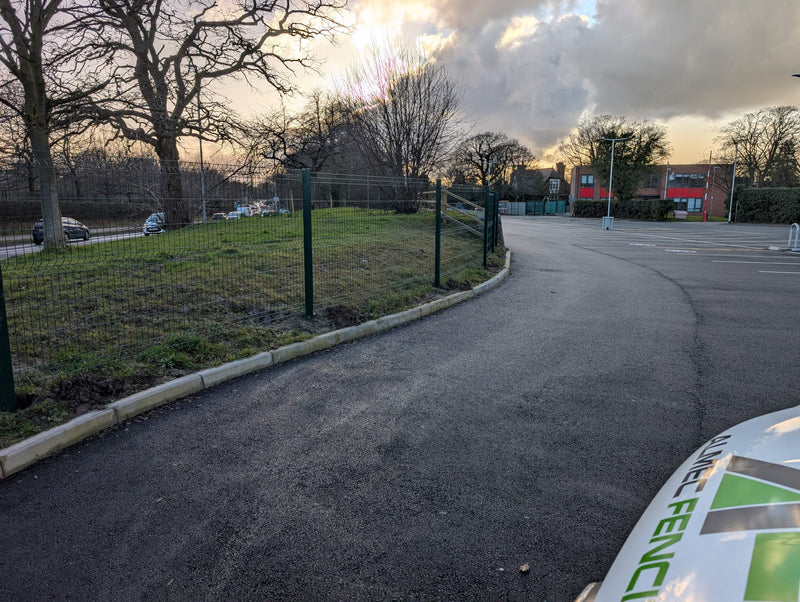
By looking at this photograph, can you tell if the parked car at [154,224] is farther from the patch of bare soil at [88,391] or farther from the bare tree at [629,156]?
the bare tree at [629,156]

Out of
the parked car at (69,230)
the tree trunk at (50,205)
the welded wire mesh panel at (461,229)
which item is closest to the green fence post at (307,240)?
the parked car at (69,230)

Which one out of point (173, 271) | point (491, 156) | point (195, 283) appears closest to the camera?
point (173, 271)

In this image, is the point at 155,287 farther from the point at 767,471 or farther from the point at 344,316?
the point at 767,471

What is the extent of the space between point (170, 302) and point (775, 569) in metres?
6.19

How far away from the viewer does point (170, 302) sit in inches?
239

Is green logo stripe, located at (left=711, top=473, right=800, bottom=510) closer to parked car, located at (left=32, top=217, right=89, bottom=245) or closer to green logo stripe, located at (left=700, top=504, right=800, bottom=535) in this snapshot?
green logo stripe, located at (left=700, top=504, right=800, bottom=535)

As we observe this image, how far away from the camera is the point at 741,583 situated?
1303 mm

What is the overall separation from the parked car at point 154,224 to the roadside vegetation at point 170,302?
9 centimetres

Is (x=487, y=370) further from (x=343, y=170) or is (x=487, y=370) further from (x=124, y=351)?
(x=343, y=170)

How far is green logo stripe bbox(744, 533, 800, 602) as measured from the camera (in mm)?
1228

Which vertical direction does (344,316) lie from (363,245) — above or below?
below

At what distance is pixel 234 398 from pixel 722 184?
6932 cm

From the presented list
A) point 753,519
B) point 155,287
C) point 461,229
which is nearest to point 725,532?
point 753,519

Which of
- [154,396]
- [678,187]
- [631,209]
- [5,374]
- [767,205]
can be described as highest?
[678,187]
